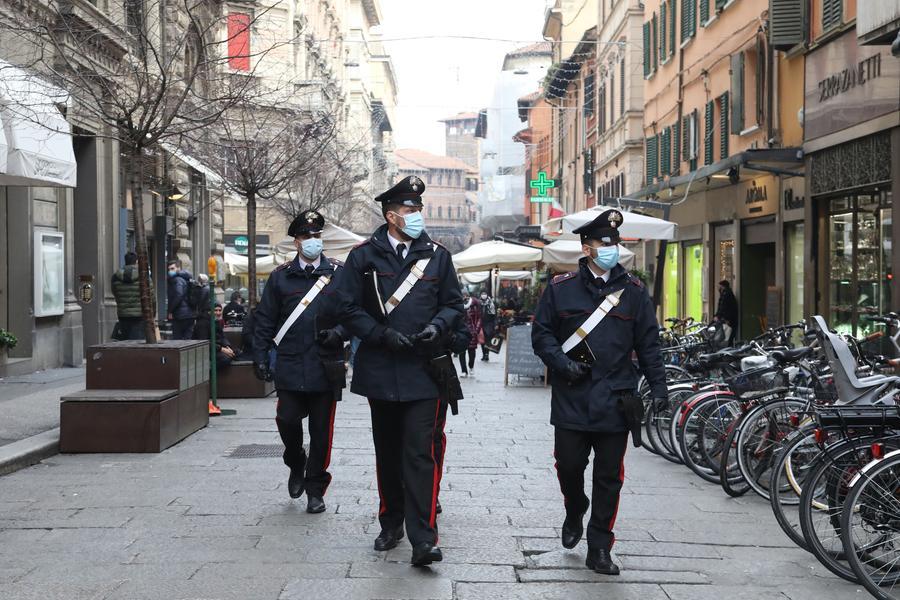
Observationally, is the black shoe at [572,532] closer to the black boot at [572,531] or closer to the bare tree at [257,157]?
the black boot at [572,531]

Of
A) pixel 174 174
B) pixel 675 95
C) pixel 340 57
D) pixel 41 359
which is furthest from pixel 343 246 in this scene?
pixel 340 57

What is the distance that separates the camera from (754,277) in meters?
23.1

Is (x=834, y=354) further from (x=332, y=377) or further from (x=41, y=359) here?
(x=41, y=359)

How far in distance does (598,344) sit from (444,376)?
2.73 feet

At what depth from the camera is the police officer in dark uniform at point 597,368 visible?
6441mm

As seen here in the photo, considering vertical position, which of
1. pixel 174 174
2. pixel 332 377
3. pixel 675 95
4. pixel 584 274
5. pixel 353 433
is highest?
pixel 675 95

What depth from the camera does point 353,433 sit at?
12.6 meters

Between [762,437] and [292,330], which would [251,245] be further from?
[762,437]

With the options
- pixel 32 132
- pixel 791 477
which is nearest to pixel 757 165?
pixel 32 132

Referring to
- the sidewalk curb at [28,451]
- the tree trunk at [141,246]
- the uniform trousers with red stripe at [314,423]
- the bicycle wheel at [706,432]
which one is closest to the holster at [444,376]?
the uniform trousers with red stripe at [314,423]

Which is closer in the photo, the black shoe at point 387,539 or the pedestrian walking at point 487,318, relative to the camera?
→ the black shoe at point 387,539

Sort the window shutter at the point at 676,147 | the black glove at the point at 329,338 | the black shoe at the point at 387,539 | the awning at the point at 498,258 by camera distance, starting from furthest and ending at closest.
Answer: the window shutter at the point at 676,147
the awning at the point at 498,258
the black glove at the point at 329,338
the black shoe at the point at 387,539

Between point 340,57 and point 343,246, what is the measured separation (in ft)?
158

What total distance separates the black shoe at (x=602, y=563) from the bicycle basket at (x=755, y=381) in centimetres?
350
